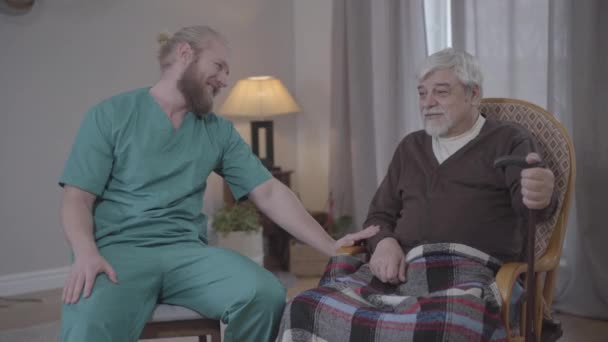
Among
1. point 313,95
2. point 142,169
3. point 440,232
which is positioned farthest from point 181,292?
point 313,95

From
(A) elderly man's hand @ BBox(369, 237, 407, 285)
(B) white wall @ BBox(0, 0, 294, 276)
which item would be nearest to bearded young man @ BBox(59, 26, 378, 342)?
(A) elderly man's hand @ BBox(369, 237, 407, 285)

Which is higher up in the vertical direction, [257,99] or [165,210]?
[257,99]

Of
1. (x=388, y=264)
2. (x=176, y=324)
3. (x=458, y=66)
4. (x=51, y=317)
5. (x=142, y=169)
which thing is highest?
(x=458, y=66)

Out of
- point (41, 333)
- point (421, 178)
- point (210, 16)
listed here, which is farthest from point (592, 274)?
point (210, 16)

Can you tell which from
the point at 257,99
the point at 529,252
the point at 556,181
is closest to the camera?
the point at 529,252

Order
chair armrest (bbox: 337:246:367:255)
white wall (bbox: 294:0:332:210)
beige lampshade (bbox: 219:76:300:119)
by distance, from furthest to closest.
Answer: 1. white wall (bbox: 294:0:332:210)
2. beige lampshade (bbox: 219:76:300:119)
3. chair armrest (bbox: 337:246:367:255)

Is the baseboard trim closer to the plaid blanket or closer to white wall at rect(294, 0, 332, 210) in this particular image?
white wall at rect(294, 0, 332, 210)

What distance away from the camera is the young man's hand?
67.2 inches

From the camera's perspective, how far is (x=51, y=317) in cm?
318

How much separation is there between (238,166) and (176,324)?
1.66 feet

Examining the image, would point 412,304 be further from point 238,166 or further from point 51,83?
point 51,83

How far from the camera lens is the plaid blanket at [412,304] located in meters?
1.57

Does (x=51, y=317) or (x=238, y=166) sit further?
(x=51, y=317)

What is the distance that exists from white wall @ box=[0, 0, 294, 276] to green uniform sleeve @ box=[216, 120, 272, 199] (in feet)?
6.09
